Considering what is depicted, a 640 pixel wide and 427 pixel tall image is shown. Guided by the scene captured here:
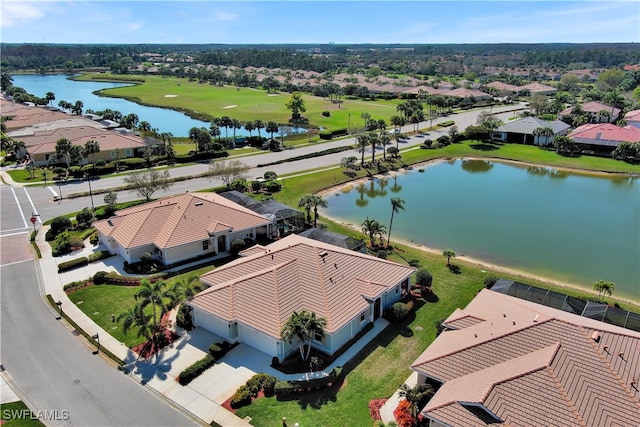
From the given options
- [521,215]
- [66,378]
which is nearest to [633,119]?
[521,215]

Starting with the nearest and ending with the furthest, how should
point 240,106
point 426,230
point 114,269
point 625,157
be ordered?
point 114,269 < point 426,230 < point 625,157 < point 240,106

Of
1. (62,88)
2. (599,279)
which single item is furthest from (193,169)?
(62,88)

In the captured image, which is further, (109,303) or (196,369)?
(109,303)

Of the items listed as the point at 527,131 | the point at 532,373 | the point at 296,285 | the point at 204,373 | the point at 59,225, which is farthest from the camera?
the point at 527,131

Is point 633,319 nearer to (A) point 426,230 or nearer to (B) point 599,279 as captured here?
(B) point 599,279

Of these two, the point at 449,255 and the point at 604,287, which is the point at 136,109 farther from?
the point at 604,287

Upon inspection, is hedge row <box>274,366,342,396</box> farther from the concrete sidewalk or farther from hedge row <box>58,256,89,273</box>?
hedge row <box>58,256,89,273</box>
